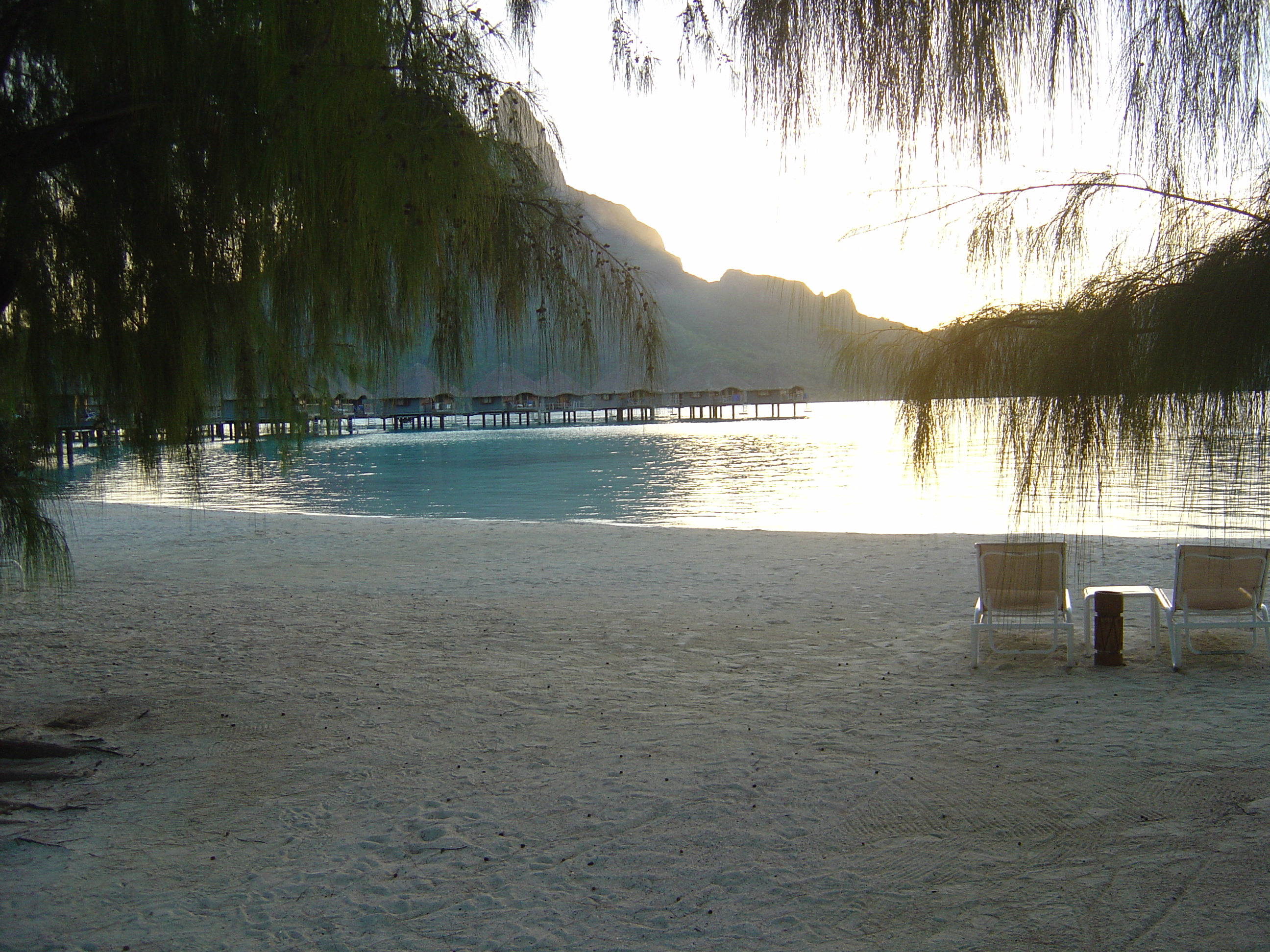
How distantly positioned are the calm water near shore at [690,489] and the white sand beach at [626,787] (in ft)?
3.80

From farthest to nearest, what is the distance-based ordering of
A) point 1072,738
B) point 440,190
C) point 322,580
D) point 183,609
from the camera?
point 322,580, point 183,609, point 1072,738, point 440,190

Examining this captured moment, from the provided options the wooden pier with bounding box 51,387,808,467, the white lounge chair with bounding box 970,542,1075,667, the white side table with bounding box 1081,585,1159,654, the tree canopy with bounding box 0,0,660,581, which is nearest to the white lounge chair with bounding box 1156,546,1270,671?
the white side table with bounding box 1081,585,1159,654

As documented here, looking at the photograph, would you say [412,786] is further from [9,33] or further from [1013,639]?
[1013,639]

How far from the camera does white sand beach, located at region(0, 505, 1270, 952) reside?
2873 millimetres

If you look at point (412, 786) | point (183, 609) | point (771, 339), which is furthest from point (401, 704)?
point (183, 609)

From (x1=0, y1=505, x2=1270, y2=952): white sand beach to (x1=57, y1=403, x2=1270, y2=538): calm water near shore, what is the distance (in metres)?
1.16

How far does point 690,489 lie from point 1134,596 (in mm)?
17360

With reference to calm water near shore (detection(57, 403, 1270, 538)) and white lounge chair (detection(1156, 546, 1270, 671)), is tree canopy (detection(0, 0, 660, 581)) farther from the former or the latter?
white lounge chair (detection(1156, 546, 1270, 671))

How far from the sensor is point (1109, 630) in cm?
558

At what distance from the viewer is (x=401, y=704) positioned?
5.19 metres

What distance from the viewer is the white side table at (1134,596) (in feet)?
19.0

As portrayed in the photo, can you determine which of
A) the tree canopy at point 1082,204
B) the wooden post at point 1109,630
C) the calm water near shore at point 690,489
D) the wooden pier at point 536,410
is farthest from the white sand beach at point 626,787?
the wooden pier at point 536,410

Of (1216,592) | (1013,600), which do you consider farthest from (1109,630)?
(1216,592)

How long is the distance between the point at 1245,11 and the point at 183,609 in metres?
8.62
